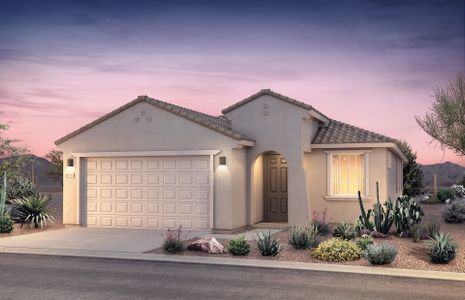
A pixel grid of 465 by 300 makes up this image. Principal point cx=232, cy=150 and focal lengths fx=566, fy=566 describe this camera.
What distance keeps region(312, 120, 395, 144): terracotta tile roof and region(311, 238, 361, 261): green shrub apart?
308 inches

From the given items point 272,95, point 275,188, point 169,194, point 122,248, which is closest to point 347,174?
point 275,188

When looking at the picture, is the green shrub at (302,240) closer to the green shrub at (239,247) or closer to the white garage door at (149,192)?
the green shrub at (239,247)

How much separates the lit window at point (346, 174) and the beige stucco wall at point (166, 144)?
359 centimetres

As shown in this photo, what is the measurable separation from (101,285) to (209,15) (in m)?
10.9

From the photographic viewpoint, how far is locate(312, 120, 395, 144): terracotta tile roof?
21130 millimetres

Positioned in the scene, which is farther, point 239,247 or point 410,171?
point 410,171

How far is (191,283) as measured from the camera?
11047 millimetres

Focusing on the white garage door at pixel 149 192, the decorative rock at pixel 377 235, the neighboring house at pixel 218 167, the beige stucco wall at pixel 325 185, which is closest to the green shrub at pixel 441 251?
the decorative rock at pixel 377 235

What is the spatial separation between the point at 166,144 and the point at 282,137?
4.19 meters

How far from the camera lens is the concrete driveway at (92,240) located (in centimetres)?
1569

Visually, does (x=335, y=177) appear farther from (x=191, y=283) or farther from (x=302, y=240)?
(x=191, y=283)

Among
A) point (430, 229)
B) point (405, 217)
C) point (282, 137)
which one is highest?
point (282, 137)

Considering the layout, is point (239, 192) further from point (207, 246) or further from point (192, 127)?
point (207, 246)

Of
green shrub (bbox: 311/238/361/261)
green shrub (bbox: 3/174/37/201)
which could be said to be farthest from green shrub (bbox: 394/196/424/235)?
green shrub (bbox: 3/174/37/201)
